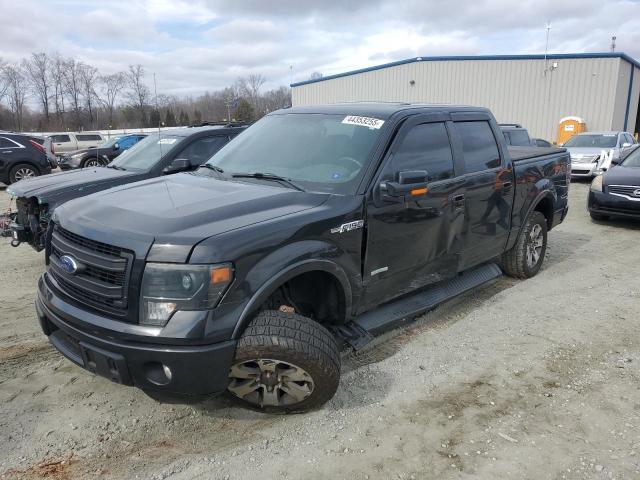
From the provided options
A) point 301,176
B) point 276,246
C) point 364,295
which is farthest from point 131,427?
point 301,176

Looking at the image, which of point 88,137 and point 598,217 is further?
point 88,137

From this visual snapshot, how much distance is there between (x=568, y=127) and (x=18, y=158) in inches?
911

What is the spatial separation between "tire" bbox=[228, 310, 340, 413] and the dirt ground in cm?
18

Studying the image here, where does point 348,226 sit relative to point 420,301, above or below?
above

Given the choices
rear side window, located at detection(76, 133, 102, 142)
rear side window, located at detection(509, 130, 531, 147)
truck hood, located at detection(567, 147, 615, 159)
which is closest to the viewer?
rear side window, located at detection(509, 130, 531, 147)

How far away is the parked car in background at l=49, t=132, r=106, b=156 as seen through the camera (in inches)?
1064

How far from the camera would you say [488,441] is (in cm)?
298

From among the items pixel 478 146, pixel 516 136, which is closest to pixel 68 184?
pixel 478 146

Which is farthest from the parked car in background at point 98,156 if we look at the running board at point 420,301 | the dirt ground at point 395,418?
the running board at point 420,301

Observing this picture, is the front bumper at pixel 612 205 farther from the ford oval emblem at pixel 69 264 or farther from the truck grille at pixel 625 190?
the ford oval emblem at pixel 69 264

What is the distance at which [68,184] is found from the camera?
19.7 ft

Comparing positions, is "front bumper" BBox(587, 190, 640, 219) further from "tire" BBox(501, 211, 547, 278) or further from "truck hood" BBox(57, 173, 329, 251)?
"truck hood" BBox(57, 173, 329, 251)

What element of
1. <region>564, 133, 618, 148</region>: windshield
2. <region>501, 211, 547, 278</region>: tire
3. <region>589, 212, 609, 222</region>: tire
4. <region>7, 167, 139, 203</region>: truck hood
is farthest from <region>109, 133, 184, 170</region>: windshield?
<region>564, 133, 618, 148</region>: windshield

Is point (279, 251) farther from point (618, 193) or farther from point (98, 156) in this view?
point (98, 156)
